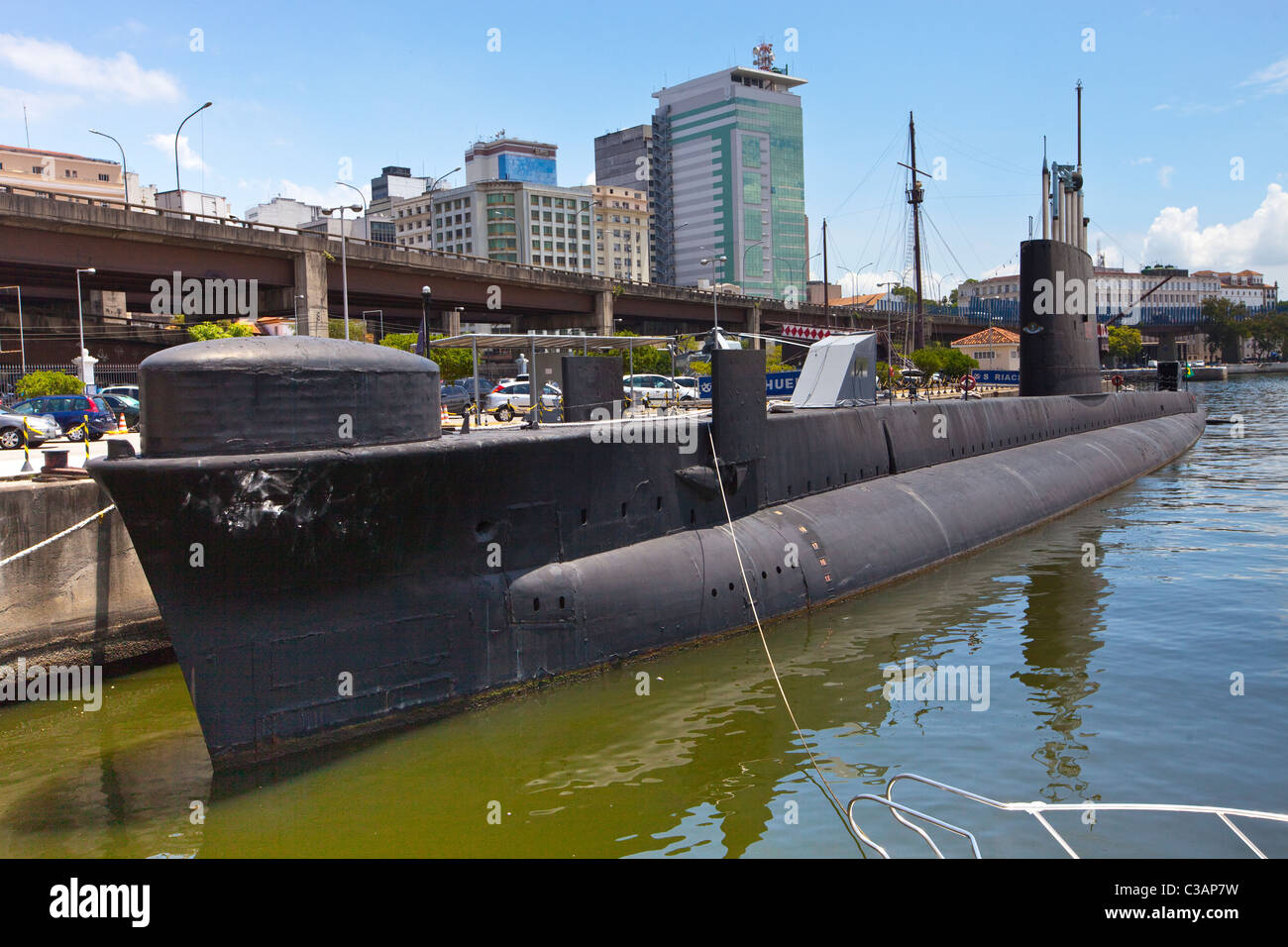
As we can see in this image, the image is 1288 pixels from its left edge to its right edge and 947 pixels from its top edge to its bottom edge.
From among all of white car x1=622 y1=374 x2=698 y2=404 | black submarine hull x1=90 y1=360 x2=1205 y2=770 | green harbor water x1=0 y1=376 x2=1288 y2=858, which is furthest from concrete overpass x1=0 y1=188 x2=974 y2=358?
black submarine hull x1=90 y1=360 x2=1205 y2=770

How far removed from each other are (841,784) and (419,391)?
579cm

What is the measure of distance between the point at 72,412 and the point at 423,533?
2436 cm

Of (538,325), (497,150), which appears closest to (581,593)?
(538,325)

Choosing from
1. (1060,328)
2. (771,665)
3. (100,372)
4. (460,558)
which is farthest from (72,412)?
(100,372)

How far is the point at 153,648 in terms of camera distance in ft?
45.0

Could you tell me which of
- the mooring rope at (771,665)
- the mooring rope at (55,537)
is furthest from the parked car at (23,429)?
the mooring rope at (771,665)

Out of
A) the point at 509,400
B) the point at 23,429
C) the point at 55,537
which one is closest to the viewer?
the point at 55,537

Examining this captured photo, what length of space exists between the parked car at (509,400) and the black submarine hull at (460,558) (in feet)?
63.8

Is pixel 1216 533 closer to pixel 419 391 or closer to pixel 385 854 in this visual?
pixel 419 391

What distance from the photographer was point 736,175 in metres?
185

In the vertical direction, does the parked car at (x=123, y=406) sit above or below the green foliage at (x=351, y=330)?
below

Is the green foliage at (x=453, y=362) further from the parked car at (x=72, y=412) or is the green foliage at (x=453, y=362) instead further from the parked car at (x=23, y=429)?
the parked car at (x=23, y=429)

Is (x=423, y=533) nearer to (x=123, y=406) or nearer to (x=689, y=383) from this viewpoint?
(x=123, y=406)

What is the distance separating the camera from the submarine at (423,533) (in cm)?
909
